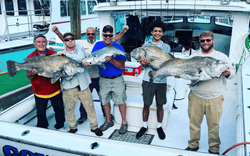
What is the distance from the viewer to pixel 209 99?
2.63 meters

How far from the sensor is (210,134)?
9.08 ft

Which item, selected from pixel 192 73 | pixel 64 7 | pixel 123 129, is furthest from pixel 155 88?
pixel 64 7

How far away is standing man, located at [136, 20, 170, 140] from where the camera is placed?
2.92 m

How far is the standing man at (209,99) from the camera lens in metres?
2.54

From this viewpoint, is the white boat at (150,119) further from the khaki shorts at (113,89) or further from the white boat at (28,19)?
the white boat at (28,19)

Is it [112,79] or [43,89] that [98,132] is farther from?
[43,89]

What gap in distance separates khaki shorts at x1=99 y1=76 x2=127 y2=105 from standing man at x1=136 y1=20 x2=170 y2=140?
1.24 ft

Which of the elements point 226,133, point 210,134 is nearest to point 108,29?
point 210,134

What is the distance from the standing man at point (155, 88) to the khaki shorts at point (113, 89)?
0.38 meters

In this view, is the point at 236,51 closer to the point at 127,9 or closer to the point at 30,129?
the point at 127,9

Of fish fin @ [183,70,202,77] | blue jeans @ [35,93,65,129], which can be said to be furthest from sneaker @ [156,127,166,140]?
blue jeans @ [35,93,65,129]

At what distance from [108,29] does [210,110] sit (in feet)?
5.77

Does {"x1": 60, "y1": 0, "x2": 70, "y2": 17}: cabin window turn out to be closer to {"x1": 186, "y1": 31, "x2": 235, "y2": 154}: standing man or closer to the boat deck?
the boat deck

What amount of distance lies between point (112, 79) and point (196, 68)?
1.31m
